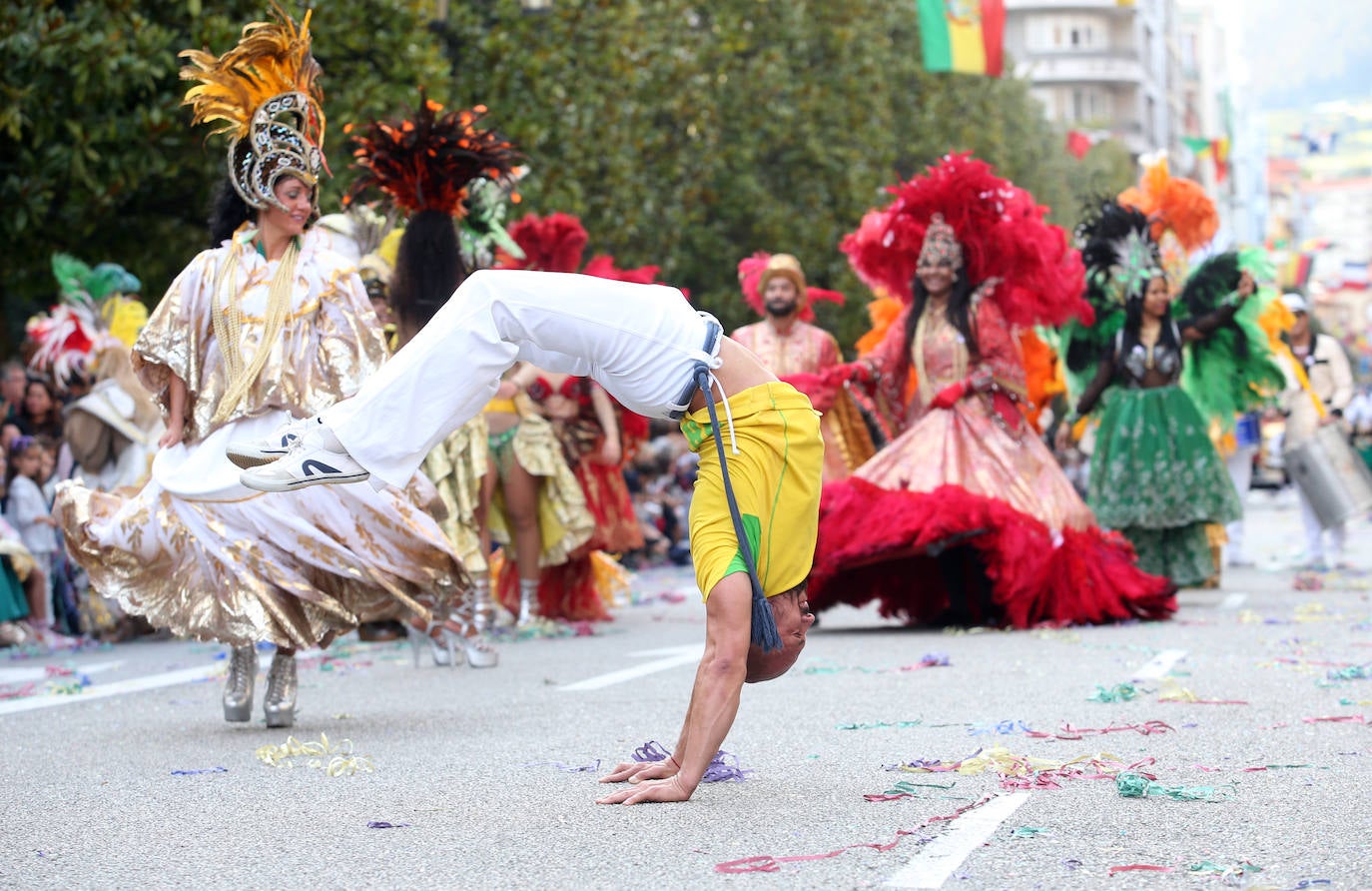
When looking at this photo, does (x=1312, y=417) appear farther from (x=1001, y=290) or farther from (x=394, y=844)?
(x=394, y=844)

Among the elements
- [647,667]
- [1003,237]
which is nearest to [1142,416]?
[1003,237]

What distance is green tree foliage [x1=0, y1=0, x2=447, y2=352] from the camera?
13.3 meters

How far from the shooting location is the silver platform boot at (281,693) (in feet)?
22.8

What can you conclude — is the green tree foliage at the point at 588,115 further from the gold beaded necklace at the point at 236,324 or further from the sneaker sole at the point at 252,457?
the sneaker sole at the point at 252,457

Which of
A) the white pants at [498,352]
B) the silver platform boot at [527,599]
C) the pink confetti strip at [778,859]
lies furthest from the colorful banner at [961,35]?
the pink confetti strip at [778,859]

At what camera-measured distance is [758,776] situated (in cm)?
546

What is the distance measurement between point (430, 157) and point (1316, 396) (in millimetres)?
8748

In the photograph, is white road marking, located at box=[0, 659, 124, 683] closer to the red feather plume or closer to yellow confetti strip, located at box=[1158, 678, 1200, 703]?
the red feather plume

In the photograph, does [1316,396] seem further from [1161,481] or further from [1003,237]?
[1003,237]

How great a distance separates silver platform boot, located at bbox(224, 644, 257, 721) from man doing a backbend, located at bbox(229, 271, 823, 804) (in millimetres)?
2020

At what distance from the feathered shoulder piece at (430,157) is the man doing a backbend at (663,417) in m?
4.52

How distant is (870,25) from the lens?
1219 inches

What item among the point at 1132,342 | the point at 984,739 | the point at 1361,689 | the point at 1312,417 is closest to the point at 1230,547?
the point at 1312,417

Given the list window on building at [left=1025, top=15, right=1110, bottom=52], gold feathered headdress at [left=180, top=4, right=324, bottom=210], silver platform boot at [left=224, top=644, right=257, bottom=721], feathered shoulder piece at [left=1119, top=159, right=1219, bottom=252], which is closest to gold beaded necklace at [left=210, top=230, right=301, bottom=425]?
gold feathered headdress at [left=180, top=4, right=324, bottom=210]
